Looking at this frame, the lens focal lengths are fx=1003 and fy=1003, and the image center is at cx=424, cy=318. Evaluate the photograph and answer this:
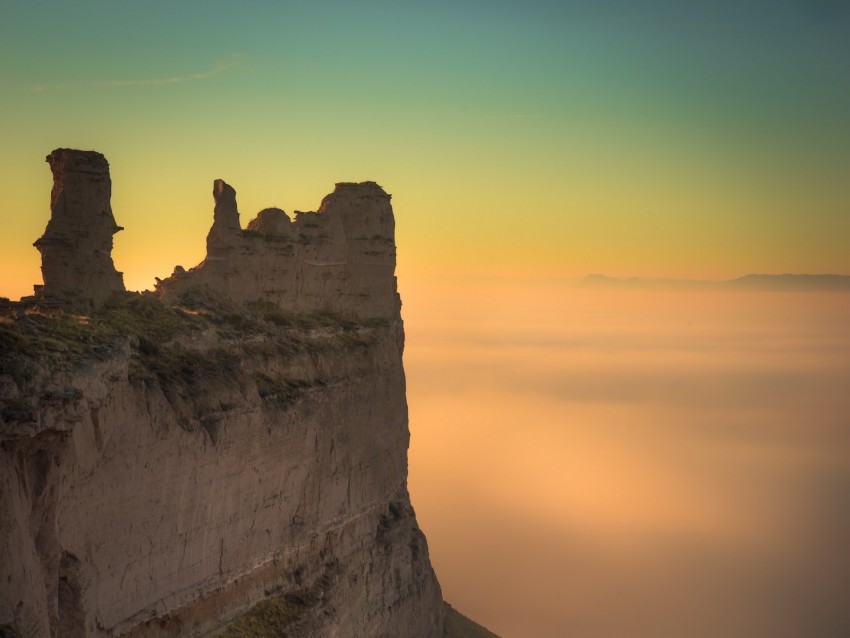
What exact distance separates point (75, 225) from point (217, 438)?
6.17m

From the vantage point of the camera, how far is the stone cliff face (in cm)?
1730

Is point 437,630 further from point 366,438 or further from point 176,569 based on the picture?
Result: point 176,569

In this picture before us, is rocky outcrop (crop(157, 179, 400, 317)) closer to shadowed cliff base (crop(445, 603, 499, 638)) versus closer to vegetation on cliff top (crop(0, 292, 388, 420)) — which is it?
vegetation on cliff top (crop(0, 292, 388, 420))

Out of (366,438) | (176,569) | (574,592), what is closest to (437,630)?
(366,438)

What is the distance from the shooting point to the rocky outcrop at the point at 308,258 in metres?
30.6

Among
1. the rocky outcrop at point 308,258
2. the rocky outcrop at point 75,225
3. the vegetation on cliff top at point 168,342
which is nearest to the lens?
the vegetation on cliff top at point 168,342

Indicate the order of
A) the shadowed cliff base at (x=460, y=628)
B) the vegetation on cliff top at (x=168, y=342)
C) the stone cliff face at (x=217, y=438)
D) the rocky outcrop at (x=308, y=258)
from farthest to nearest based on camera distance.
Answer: the shadowed cliff base at (x=460, y=628) → the rocky outcrop at (x=308, y=258) → the stone cliff face at (x=217, y=438) → the vegetation on cliff top at (x=168, y=342)

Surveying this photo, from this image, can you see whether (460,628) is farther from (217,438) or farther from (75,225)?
(75,225)

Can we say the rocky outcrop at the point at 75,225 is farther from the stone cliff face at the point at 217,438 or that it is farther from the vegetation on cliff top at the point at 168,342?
the vegetation on cliff top at the point at 168,342

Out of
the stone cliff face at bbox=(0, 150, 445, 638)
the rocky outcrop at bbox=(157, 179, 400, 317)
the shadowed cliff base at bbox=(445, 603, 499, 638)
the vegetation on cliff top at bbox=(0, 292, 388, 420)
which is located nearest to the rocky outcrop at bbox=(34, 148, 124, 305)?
the stone cliff face at bbox=(0, 150, 445, 638)

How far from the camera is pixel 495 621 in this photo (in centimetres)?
6512

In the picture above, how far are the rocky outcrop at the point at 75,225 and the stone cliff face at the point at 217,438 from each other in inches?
2.0

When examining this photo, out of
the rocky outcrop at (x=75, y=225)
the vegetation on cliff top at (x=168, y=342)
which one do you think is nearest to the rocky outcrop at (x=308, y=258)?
the vegetation on cliff top at (x=168, y=342)

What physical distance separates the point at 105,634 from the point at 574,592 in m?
56.9
